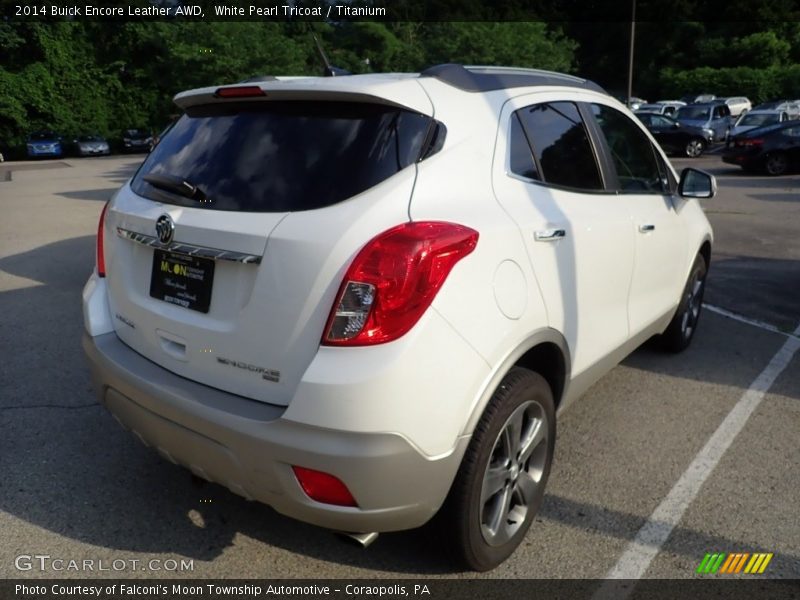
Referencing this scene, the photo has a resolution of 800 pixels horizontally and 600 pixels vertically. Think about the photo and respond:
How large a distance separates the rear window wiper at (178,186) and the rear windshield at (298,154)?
0.01 m

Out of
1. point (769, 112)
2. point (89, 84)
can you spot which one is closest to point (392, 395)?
point (769, 112)

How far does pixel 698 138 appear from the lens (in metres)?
22.8

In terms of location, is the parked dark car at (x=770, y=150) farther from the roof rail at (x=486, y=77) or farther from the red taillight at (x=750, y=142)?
the roof rail at (x=486, y=77)

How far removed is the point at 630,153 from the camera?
3748 mm

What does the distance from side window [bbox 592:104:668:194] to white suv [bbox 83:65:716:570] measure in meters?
0.64

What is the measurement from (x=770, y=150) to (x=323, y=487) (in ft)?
59.9

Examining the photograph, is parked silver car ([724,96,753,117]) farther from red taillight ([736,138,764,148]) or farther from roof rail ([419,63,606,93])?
roof rail ([419,63,606,93])

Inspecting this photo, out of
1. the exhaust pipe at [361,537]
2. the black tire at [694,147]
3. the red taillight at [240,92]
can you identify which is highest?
the red taillight at [240,92]

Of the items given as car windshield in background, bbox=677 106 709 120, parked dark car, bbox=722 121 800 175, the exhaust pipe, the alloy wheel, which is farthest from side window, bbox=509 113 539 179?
car windshield in background, bbox=677 106 709 120

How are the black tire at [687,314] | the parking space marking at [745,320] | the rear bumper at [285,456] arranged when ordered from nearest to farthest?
the rear bumper at [285,456], the black tire at [687,314], the parking space marking at [745,320]

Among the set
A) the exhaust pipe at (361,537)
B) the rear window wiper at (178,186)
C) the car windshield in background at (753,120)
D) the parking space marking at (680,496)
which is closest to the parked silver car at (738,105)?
the car windshield in background at (753,120)

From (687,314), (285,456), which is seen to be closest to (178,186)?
(285,456)

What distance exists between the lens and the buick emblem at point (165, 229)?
2.40 metres

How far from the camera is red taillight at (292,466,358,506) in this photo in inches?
81.3
